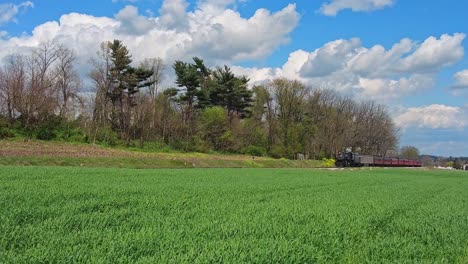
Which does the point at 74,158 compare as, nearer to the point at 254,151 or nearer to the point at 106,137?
the point at 106,137

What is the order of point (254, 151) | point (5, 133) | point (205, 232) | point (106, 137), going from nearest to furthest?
1. point (205, 232)
2. point (5, 133)
3. point (106, 137)
4. point (254, 151)

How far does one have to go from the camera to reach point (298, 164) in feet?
226

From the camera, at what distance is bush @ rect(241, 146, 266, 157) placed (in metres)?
81.1

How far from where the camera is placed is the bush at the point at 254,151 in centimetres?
8106

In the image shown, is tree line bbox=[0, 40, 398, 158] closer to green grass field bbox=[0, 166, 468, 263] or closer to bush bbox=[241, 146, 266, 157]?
bush bbox=[241, 146, 266, 157]

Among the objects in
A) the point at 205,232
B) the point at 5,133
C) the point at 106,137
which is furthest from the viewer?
the point at 106,137

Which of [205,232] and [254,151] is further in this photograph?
[254,151]

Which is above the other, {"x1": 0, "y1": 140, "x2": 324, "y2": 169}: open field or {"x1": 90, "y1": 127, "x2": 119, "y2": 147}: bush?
{"x1": 90, "y1": 127, "x2": 119, "y2": 147}: bush

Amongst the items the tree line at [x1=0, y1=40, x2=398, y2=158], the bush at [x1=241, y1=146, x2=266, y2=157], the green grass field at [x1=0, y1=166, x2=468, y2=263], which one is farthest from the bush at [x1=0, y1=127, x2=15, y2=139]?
the bush at [x1=241, y1=146, x2=266, y2=157]

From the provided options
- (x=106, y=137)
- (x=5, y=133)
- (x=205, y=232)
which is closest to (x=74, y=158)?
(x=5, y=133)

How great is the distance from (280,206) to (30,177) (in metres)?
10.6

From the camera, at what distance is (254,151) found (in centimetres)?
8212

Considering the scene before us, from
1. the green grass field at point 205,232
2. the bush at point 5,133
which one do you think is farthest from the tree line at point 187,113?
the green grass field at point 205,232

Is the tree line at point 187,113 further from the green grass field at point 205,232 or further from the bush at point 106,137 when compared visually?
the green grass field at point 205,232
